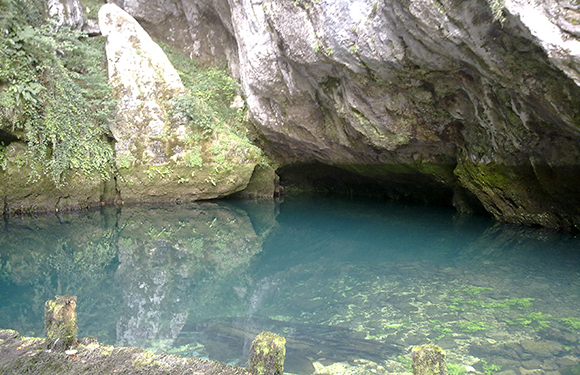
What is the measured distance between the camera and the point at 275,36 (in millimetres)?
9258

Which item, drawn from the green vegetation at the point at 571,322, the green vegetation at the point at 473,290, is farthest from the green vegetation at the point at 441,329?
the green vegetation at the point at 571,322

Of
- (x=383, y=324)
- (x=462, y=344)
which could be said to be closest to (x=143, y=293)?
(x=383, y=324)

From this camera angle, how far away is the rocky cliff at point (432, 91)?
18.7ft

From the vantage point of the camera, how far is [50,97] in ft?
34.5

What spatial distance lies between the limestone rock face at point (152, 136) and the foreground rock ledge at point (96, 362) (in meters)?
9.57

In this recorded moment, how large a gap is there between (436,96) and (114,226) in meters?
8.31

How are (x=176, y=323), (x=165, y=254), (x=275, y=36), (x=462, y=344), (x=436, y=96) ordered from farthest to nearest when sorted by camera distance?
(x=275, y=36), (x=436, y=96), (x=165, y=254), (x=176, y=323), (x=462, y=344)

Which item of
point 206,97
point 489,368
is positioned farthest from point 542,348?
point 206,97

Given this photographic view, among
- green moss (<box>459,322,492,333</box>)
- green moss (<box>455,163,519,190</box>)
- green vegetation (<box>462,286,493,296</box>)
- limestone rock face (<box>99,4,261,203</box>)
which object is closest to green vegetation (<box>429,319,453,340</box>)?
green moss (<box>459,322,492,333</box>)

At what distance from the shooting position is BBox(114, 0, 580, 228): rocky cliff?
18.7 ft

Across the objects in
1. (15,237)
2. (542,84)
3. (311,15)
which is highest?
(311,15)

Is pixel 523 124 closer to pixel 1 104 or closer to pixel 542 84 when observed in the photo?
pixel 542 84

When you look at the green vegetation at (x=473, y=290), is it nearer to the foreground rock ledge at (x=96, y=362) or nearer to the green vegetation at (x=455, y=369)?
the green vegetation at (x=455, y=369)

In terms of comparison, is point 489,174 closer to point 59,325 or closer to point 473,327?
point 473,327
